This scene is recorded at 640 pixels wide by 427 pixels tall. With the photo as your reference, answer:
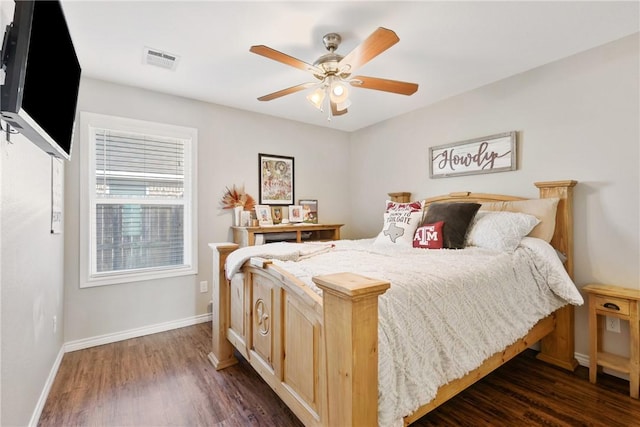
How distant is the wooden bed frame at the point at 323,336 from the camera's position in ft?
3.26

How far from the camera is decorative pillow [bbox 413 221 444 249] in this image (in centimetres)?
244

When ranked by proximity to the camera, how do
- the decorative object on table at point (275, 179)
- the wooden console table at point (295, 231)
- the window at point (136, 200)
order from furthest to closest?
the decorative object on table at point (275, 179)
the wooden console table at point (295, 231)
the window at point (136, 200)

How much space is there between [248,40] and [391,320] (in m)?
2.07

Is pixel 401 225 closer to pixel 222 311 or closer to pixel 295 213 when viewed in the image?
pixel 295 213

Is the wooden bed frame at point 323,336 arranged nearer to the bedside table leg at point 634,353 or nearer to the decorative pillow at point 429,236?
the bedside table leg at point 634,353

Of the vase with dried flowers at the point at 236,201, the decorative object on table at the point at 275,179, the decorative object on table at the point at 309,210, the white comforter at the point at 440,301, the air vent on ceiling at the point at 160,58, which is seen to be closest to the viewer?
the white comforter at the point at 440,301

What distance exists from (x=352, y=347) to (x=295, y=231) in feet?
8.87

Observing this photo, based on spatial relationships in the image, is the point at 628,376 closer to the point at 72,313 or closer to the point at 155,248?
the point at 155,248

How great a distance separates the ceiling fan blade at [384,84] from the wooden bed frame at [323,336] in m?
1.39

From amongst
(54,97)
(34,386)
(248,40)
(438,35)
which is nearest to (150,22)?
(248,40)

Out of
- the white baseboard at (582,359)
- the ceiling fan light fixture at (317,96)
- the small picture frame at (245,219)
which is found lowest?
the white baseboard at (582,359)

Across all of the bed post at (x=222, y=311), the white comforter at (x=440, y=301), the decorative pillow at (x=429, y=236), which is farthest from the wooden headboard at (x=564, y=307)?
the bed post at (x=222, y=311)

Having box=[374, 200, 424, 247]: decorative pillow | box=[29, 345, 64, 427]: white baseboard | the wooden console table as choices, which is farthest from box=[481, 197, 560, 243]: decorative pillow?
box=[29, 345, 64, 427]: white baseboard

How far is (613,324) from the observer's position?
7.19ft
